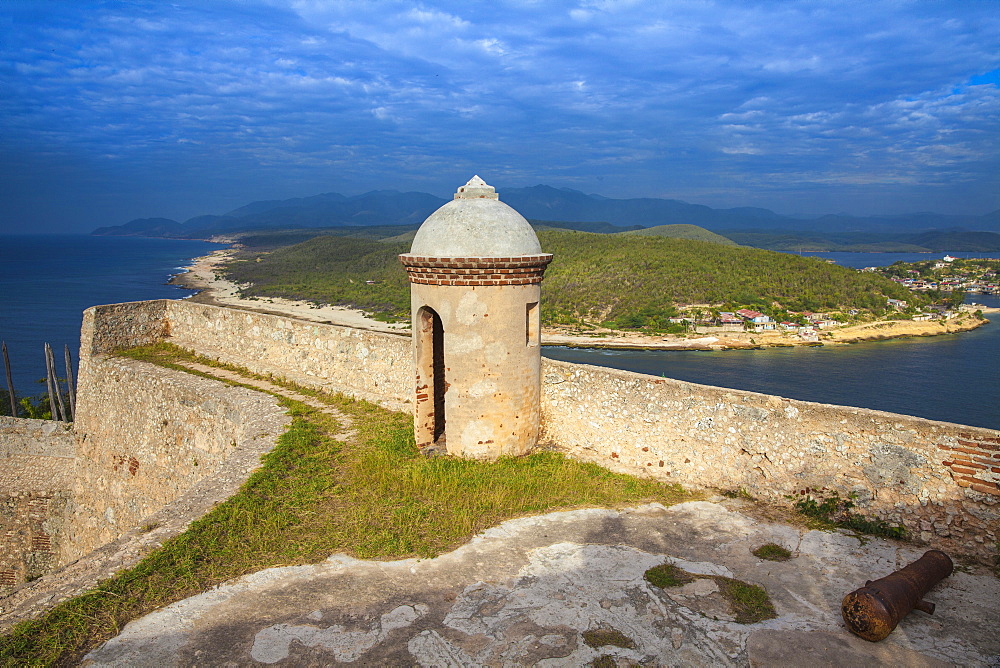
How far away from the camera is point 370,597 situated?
4219mm

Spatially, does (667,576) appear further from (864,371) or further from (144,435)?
(864,371)

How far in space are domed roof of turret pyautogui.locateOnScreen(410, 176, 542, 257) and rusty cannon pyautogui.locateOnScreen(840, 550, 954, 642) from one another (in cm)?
447

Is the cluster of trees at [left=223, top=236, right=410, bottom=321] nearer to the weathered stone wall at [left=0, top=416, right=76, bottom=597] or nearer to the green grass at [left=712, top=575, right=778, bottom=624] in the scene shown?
the weathered stone wall at [left=0, top=416, right=76, bottom=597]

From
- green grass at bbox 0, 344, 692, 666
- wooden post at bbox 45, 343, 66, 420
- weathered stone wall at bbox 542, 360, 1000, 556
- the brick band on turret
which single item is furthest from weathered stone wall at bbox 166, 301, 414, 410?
wooden post at bbox 45, 343, 66, 420

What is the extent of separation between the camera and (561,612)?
4.10 metres

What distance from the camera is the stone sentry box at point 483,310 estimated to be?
6.57 metres

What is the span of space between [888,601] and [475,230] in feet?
16.7

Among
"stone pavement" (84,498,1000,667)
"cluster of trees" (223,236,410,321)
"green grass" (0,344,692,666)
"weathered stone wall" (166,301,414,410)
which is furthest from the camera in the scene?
"cluster of trees" (223,236,410,321)

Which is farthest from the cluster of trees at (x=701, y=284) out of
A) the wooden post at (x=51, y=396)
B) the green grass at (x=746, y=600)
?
the green grass at (x=746, y=600)

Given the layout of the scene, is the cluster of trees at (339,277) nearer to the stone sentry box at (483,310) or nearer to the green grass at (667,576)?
the stone sentry box at (483,310)

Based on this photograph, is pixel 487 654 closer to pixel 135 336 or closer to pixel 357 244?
pixel 135 336

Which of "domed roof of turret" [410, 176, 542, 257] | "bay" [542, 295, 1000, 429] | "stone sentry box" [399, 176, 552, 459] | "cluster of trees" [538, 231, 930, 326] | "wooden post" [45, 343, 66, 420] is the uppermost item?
"domed roof of turret" [410, 176, 542, 257]

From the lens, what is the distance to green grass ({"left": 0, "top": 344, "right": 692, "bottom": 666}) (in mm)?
3895

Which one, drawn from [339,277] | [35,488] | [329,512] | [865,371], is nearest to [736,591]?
[329,512]
